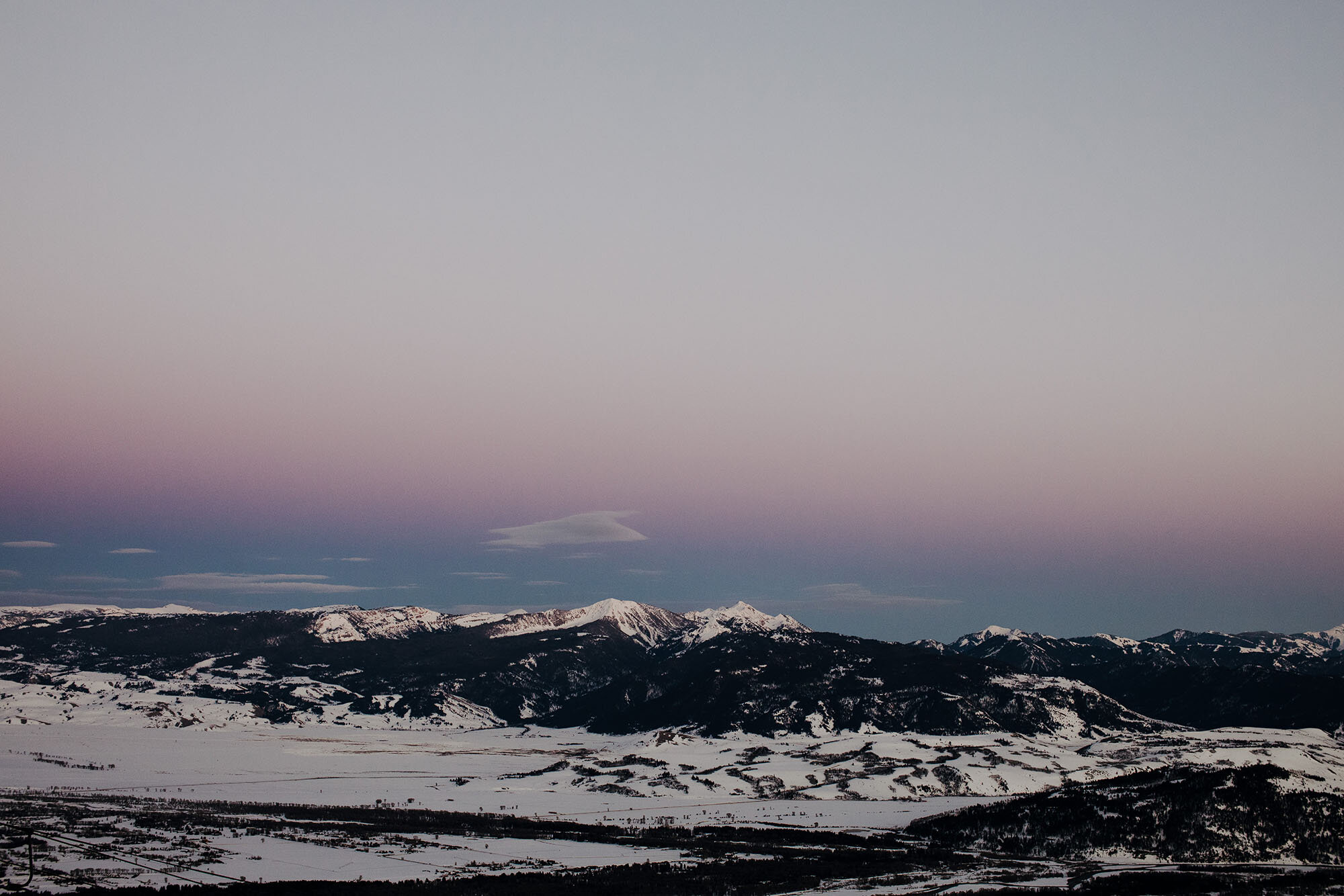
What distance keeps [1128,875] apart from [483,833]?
80.3 m

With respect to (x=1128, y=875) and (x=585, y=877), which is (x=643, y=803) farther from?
(x=1128, y=875)

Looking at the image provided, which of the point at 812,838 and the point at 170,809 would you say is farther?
the point at 170,809

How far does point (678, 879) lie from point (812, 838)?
128 feet

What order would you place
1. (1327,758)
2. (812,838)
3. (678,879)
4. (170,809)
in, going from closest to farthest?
(678,879) < (812,838) < (170,809) < (1327,758)

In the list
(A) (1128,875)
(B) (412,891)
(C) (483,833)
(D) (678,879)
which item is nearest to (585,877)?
(D) (678,879)

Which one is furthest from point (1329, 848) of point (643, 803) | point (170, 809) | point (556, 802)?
point (170, 809)

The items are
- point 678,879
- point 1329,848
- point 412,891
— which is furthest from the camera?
point 1329,848

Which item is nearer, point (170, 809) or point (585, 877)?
point (585, 877)

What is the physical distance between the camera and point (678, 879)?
364 feet

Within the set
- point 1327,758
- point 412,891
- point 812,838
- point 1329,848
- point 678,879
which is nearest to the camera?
point 412,891

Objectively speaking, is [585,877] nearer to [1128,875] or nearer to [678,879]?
[678,879]

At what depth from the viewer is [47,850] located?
117 metres

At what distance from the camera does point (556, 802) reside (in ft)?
610

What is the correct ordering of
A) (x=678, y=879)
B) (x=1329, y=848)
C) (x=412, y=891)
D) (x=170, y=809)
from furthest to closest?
(x=170, y=809), (x=1329, y=848), (x=678, y=879), (x=412, y=891)
